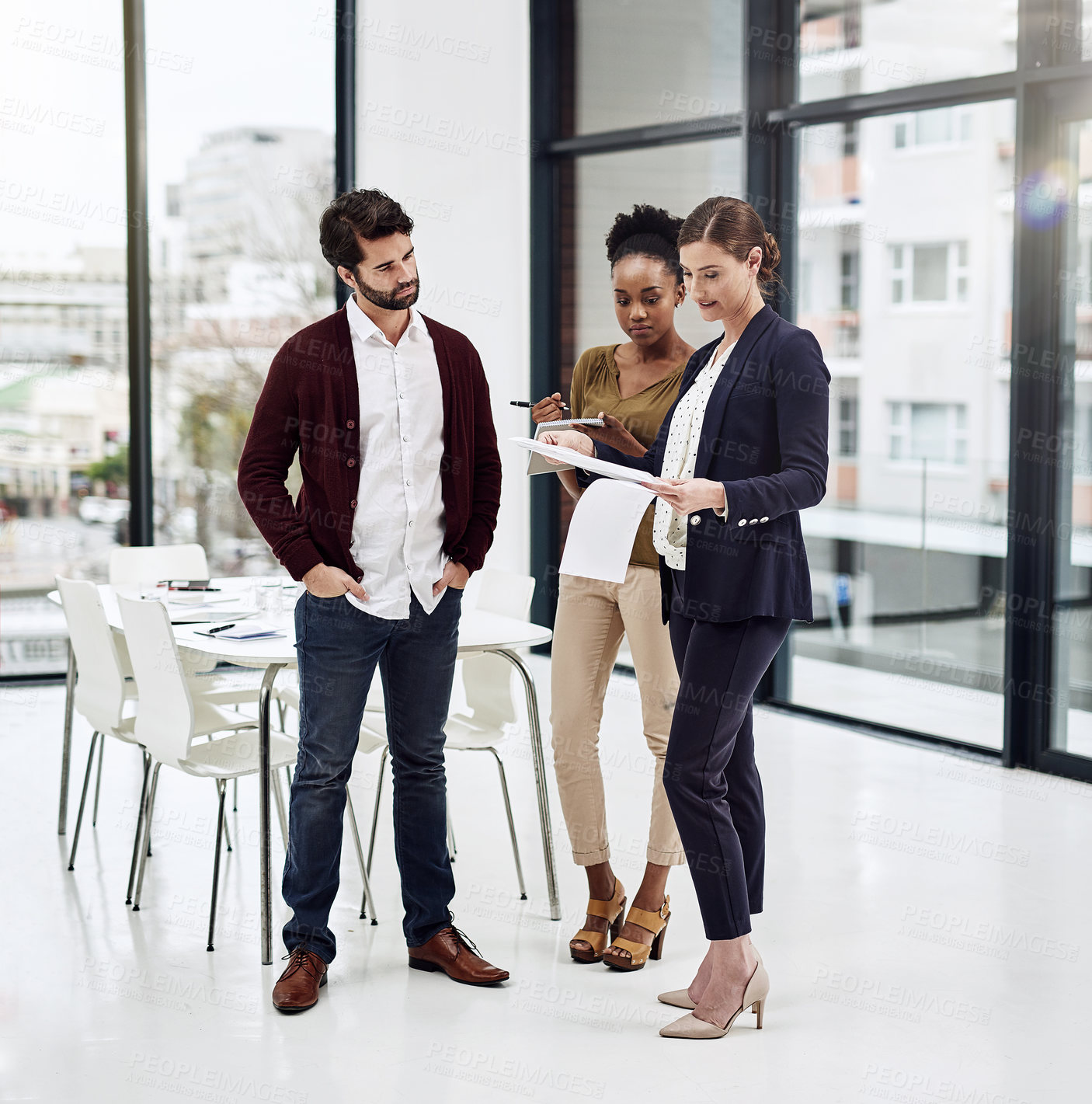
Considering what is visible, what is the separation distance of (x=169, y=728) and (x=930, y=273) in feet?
10.9

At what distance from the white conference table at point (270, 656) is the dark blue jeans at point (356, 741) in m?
0.16

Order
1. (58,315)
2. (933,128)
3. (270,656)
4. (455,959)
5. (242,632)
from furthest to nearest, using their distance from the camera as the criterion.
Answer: (58,315) → (933,128) → (242,632) → (270,656) → (455,959)

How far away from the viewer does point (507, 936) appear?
3057 millimetres

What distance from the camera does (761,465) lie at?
95.2 inches

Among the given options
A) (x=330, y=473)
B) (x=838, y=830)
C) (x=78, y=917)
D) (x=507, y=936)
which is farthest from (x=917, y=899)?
(x=78, y=917)

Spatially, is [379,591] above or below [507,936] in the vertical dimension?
above

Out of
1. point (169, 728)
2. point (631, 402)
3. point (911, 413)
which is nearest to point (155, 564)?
point (169, 728)

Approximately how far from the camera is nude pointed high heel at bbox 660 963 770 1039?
2525 millimetres

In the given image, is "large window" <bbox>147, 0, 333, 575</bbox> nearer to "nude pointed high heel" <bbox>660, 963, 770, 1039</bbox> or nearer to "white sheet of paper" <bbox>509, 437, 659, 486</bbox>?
"white sheet of paper" <bbox>509, 437, 659, 486</bbox>

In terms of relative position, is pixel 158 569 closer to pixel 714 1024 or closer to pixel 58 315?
pixel 58 315

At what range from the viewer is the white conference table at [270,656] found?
9.41ft

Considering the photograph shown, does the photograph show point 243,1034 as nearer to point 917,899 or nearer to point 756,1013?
point 756,1013

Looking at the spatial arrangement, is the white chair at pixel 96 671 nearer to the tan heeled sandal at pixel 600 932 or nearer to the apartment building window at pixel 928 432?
the tan heeled sandal at pixel 600 932

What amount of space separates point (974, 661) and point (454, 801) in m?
2.08
